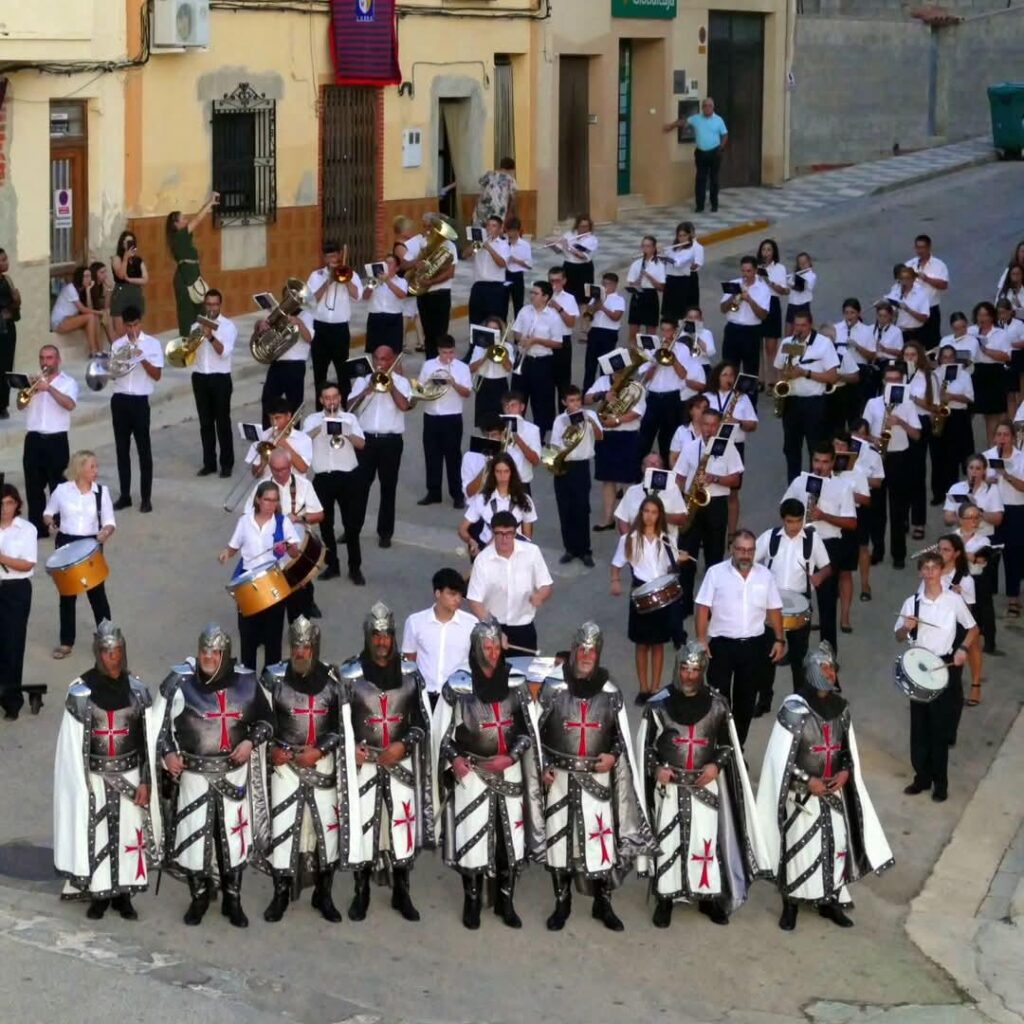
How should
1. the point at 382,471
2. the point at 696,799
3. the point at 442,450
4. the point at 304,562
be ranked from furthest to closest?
the point at 442,450, the point at 382,471, the point at 304,562, the point at 696,799

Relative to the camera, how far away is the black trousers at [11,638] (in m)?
13.4

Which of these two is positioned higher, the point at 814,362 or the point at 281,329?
the point at 281,329

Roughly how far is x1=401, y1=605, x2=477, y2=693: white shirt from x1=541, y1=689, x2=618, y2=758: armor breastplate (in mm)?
1150

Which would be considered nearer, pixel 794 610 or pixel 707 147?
pixel 794 610

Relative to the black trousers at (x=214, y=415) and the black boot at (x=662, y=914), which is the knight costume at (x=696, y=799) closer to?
the black boot at (x=662, y=914)

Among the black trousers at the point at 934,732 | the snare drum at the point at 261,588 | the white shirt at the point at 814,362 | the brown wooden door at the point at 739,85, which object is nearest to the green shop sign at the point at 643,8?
the brown wooden door at the point at 739,85

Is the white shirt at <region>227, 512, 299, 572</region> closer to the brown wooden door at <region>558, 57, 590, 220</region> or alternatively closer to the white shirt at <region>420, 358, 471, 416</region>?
the white shirt at <region>420, 358, 471, 416</region>

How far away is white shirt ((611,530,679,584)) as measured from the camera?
45.7 ft

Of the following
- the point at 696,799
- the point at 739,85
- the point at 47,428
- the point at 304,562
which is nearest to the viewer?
the point at 696,799

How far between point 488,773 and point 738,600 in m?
2.59

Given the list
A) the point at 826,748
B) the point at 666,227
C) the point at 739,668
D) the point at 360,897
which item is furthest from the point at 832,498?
the point at 666,227

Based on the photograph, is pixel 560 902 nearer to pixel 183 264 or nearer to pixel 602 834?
pixel 602 834

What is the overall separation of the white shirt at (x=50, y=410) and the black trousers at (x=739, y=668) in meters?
5.56

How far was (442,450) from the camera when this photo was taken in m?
18.0
